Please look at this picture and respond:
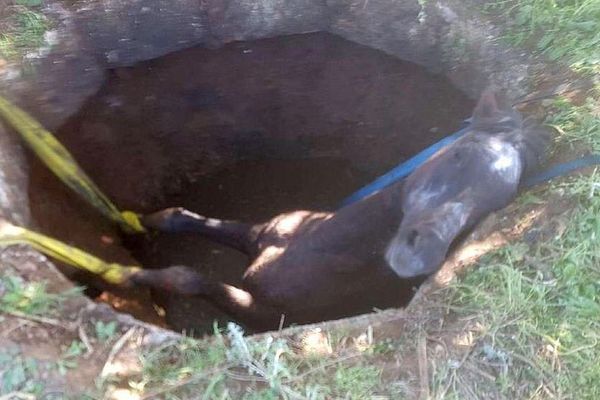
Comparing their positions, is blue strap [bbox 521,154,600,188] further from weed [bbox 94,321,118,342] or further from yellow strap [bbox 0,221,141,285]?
yellow strap [bbox 0,221,141,285]

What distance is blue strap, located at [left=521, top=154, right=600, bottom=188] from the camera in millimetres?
2625

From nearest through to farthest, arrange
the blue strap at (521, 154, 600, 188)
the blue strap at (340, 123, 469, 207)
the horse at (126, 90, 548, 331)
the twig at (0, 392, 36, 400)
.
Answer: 1. the twig at (0, 392, 36, 400)
2. the horse at (126, 90, 548, 331)
3. the blue strap at (521, 154, 600, 188)
4. the blue strap at (340, 123, 469, 207)

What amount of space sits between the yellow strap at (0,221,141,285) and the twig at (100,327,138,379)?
0.45 meters

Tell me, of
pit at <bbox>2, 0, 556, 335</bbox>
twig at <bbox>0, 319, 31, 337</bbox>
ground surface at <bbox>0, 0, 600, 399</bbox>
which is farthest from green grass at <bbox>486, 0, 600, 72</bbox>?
twig at <bbox>0, 319, 31, 337</bbox>

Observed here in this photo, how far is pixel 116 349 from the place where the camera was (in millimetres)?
2377

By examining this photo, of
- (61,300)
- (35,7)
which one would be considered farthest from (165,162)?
(61,300)

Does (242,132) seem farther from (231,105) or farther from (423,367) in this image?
(423,367)

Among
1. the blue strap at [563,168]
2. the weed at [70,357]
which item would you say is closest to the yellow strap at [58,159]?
the weed at [70,357]

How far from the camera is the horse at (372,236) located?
2.50m

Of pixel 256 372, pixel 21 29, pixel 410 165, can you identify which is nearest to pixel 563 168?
pixel 410 165

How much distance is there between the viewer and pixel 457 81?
3.48 metres

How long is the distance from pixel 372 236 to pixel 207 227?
0.94 m

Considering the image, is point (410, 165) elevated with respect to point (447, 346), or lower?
elevated

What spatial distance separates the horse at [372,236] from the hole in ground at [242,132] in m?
0.37
